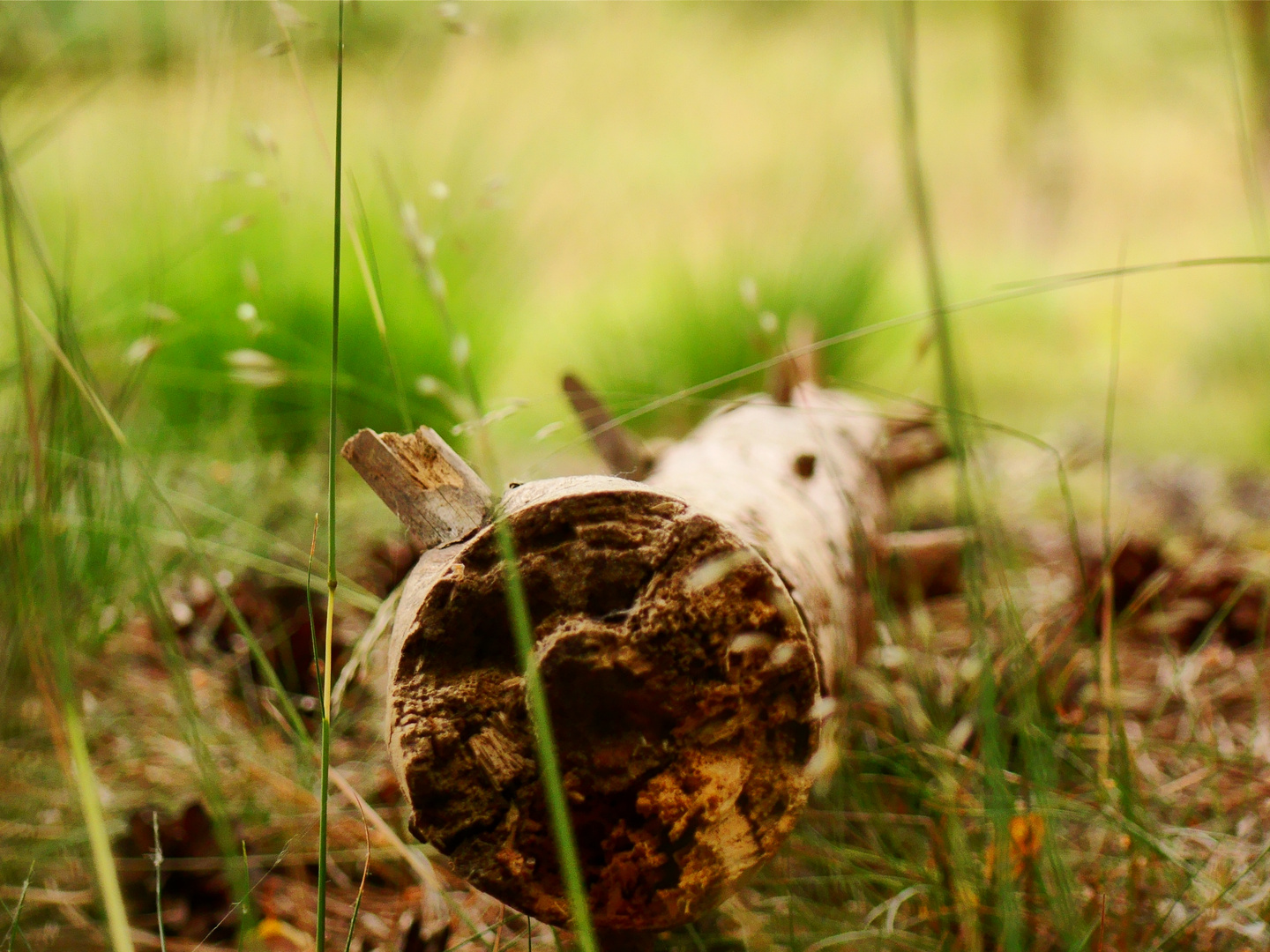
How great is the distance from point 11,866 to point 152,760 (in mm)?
249

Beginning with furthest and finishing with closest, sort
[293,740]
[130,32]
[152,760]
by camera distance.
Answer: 1. [130,32]
2. [152,760]
3. [293,740]

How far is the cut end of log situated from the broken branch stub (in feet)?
0.08

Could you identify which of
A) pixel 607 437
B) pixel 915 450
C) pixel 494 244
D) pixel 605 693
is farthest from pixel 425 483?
pixel 494 244

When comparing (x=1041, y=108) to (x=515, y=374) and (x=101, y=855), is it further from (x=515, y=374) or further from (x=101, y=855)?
(x=101, y=855)

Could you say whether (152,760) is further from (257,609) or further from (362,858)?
(362,858)

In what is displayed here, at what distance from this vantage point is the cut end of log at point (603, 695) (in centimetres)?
49

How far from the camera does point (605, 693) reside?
51 cm

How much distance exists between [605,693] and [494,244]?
155 cm

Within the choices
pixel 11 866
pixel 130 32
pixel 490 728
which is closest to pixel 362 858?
pixel 11 866

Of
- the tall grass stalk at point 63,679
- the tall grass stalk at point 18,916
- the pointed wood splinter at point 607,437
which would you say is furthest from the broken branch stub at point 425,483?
the pointed wood splinter at point 607,437

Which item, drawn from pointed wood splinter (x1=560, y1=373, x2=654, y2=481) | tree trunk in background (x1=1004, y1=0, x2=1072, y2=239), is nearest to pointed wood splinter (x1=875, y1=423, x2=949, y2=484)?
pointed wood splinter (x1=560, y1=373, x2=654, y2=481)

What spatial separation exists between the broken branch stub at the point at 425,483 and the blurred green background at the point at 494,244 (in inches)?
2.9

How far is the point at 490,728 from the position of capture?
49 cm

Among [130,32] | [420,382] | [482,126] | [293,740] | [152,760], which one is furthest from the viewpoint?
[482,126]
